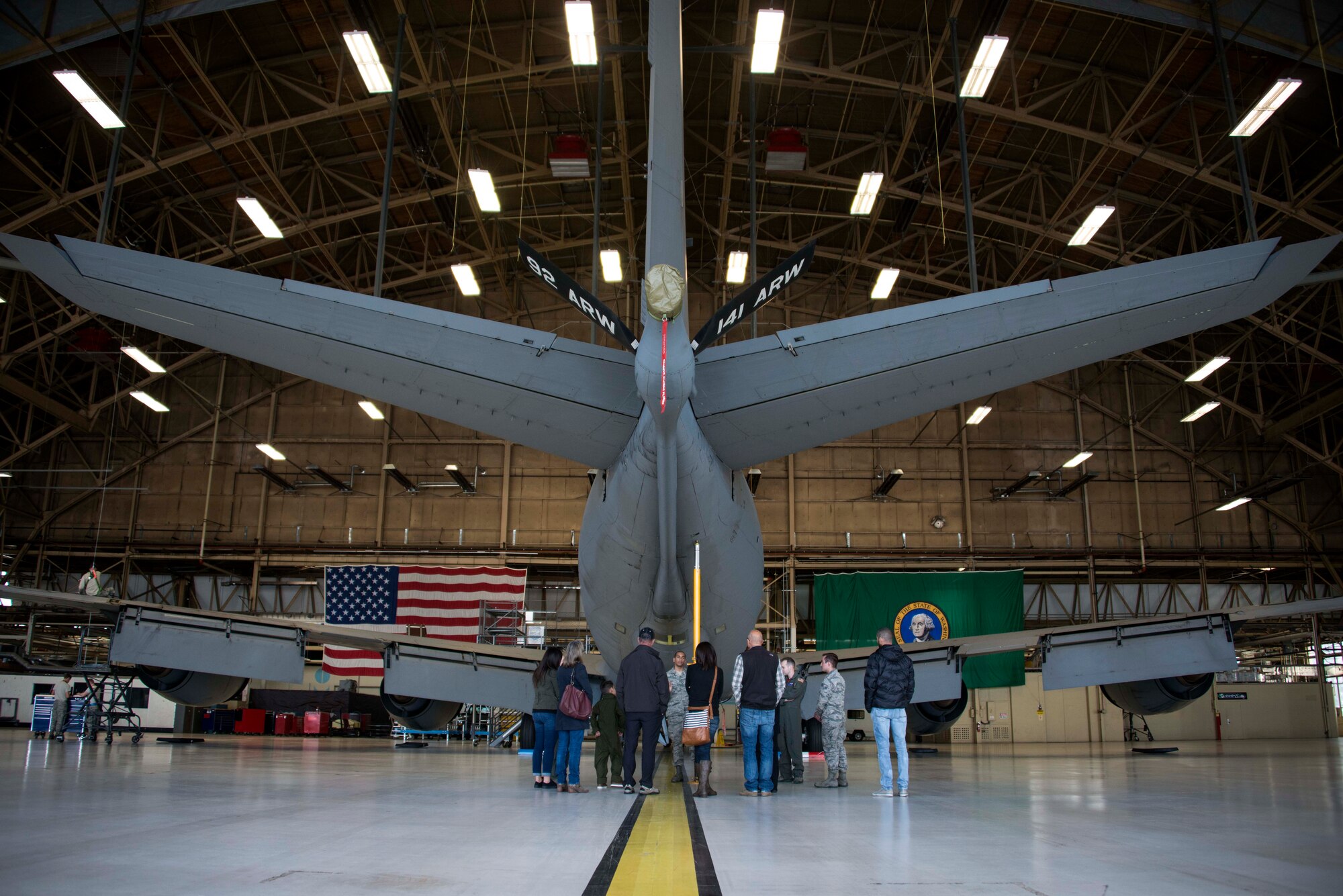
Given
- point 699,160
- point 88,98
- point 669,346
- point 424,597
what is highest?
point 699,160

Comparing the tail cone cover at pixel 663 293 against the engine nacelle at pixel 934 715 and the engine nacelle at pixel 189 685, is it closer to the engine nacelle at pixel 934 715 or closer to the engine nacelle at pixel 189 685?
the engine nacelle at pixel 189 685

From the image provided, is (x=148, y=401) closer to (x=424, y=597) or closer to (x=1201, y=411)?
(x=424, y=597)

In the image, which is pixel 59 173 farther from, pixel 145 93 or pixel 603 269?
pixel 603 269

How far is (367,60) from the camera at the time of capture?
16.3 meters

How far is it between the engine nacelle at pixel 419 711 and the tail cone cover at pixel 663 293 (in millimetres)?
7943

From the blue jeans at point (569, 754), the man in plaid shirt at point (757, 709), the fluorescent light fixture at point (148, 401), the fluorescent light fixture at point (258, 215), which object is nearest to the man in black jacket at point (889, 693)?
the man in plaid shirt at point (757, 709)

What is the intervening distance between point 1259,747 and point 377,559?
28088 millimetres

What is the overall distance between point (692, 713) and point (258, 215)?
18599 mm

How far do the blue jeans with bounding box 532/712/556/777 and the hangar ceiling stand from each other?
41.3 ft

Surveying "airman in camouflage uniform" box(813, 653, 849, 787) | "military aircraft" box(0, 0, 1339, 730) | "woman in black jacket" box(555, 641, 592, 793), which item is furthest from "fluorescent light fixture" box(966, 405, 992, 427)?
"woman in black jacket" box(555, 641, 592, 793)

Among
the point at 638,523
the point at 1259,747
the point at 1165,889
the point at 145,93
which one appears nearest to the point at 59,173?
the point at 145,93

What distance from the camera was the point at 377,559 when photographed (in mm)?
33250

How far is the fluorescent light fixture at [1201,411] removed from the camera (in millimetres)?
30859

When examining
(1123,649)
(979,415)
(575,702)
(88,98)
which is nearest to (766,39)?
(1123,649)
